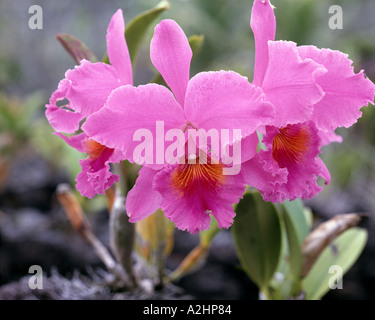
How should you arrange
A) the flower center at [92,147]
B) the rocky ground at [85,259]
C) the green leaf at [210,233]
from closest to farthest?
the flower center at [92,147] → the green leaf at [210,233] → the rocky ground at [85,259]

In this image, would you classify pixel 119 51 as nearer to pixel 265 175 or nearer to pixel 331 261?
pixel 265 175

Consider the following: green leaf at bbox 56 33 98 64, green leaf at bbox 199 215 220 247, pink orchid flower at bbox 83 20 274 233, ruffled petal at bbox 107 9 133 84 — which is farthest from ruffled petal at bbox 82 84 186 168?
green leaf at bbox 199 215 220 247

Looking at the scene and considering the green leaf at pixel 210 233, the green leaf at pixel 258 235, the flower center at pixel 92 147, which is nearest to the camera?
the flower center at pixel 92 147

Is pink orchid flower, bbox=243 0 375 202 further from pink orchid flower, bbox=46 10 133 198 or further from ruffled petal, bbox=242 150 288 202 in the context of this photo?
pink orchid flower, bbox=46 10 133 198

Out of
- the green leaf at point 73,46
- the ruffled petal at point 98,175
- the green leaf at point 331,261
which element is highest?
the green leaf at point 73,46

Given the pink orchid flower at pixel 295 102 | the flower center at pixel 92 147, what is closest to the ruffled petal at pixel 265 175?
the pink orchid flower at pixel 295 102

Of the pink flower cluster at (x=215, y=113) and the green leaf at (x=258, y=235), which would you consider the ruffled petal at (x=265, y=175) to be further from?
the green leaf at (x=258, y=235)

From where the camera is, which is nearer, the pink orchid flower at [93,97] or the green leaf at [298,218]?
the pink orchid flower at [93,97]

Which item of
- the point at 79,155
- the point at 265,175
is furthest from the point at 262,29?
the point at 79,155

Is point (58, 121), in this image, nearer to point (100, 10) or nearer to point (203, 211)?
point (203, 211)
